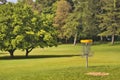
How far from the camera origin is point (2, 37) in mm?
50594

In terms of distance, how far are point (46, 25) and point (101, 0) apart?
54.6m

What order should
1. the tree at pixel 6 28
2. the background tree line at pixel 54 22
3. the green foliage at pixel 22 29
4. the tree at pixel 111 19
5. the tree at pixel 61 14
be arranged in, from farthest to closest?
the tree at pixel 61 14, the tree at pixel 111 19, the background tree line at pixel 54 22, the green foliage at pixel 22 29, the tree at pixel 6 28

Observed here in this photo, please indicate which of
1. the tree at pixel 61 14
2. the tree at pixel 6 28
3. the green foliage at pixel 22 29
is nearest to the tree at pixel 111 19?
the tree at pixel 61 14

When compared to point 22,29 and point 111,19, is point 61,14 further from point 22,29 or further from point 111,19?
point 22,29

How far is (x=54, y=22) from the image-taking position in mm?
112000

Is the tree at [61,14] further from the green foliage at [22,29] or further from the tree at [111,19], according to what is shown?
the green foliage at [22,29]

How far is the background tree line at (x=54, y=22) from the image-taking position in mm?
52125

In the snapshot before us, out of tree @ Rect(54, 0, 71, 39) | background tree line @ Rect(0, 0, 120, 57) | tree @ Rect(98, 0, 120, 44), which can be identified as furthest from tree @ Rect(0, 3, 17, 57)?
tree @ Rect(54, 0, 71, 39)

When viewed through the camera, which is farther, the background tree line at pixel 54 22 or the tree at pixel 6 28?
the background tree line at pixel 54 22

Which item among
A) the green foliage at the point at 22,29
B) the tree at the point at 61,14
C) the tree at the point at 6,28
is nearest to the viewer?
the tree at the point at 6,28

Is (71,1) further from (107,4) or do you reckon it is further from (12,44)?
(12,44)

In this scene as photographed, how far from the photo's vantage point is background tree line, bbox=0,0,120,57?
52125 millimetres

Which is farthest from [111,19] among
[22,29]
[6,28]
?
[6,28]

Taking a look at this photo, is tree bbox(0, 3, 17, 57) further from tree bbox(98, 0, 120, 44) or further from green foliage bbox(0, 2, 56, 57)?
tree bbox(98, 0, 120, 44)
